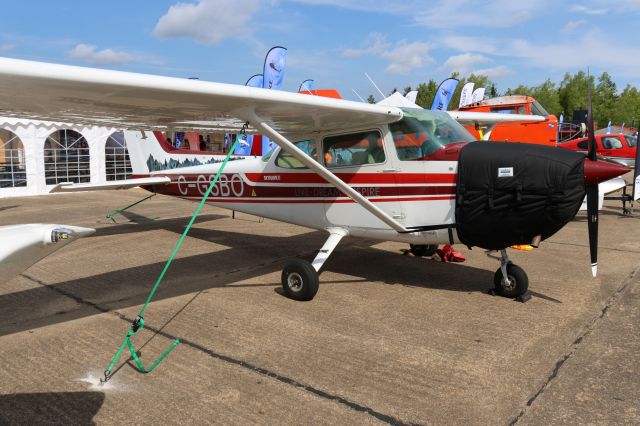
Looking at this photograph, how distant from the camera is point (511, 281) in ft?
16.7

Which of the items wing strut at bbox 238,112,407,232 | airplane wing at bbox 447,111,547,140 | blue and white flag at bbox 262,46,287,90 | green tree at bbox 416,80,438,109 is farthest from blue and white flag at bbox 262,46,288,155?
green tree at bbox 416,80,438,109

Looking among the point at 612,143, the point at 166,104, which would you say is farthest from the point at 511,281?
the point at 612,143

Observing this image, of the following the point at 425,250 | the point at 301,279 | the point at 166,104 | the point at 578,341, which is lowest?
A: the point at 578,341

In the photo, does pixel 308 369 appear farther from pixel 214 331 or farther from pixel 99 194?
pixel 99 194

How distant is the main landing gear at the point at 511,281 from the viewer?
5.03 m

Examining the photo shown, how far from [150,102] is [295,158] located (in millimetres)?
2247

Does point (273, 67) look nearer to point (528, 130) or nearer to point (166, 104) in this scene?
point (528, 130)

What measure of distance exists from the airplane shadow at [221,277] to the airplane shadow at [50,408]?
1.41 m

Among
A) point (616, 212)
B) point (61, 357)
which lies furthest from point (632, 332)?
point (616, 212)

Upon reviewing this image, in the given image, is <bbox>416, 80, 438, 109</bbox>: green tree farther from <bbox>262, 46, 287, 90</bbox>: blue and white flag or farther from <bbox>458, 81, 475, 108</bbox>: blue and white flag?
<bbox>262, 46, 287, 90</bbox>: blue and white flag

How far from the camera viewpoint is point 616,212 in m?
12.2

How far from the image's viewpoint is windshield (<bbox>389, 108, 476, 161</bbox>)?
16.4 feet

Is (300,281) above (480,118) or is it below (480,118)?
below

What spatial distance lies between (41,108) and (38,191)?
15.1m
